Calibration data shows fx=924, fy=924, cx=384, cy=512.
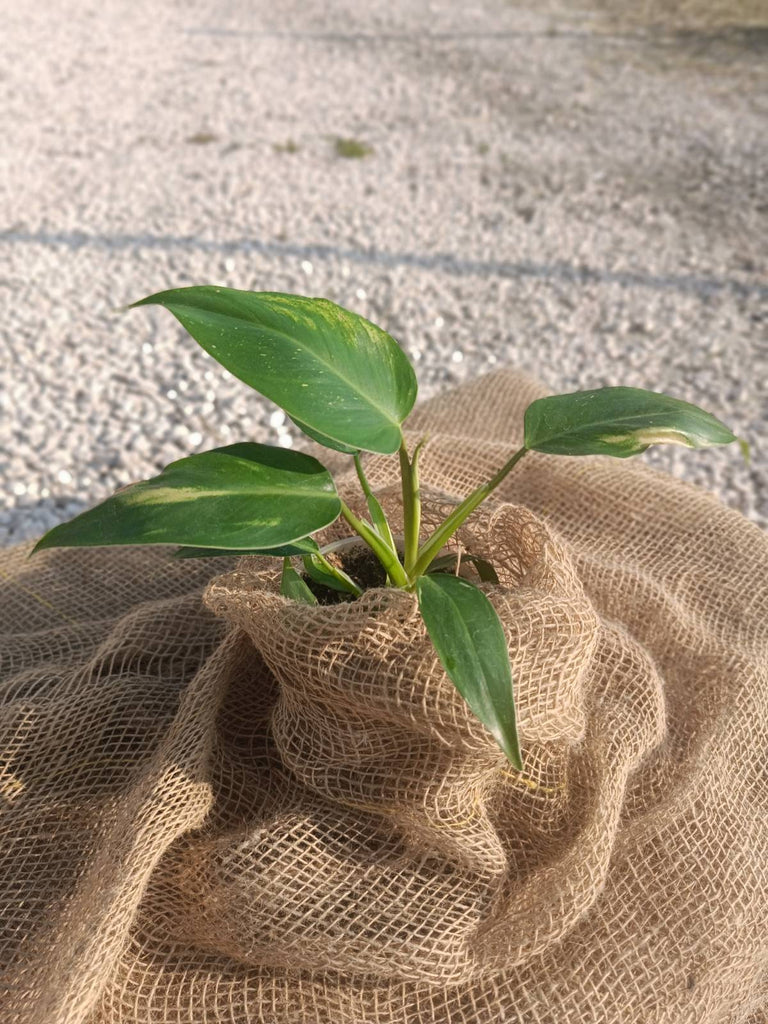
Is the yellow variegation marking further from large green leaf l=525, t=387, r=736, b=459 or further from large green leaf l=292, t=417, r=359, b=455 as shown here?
large green leaf l=292, t=417, r=359, b=455

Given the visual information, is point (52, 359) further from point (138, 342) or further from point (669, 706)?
point (669, 706)

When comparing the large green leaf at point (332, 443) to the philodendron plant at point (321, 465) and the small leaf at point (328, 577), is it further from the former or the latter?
the small leaf at point (328, 577)

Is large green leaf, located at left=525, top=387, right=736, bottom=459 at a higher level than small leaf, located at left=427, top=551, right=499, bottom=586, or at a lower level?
higher

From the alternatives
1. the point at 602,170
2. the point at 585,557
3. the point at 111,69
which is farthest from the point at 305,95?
the point at 585,557

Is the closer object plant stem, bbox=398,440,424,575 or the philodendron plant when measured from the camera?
the philodendron plant

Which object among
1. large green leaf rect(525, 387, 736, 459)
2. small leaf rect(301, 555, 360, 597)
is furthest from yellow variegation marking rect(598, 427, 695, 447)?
small leaf rect(301, 555, 360, 597)

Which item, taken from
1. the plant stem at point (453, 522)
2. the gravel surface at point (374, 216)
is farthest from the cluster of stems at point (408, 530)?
the gravel surface at point (374, 216)

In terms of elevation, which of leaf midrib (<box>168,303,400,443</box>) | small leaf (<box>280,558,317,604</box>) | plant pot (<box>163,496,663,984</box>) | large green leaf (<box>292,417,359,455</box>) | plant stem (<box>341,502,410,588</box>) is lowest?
plant pot (<box>163,496,663,984</box>)
